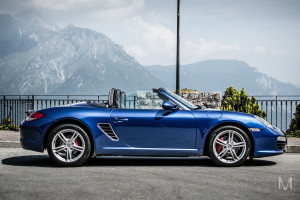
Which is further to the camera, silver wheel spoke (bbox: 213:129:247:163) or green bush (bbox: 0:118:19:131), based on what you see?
green bush (bbox: 0:118:19:131)

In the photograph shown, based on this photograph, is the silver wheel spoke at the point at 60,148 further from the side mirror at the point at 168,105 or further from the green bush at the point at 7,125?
the green bush at the point at 7,125

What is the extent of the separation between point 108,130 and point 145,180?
128 centimetres

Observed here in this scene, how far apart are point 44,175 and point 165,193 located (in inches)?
78.0

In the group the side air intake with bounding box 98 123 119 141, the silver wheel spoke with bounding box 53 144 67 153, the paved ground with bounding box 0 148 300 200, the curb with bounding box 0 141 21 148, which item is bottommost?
the curb with bounding box 0 141 21 148

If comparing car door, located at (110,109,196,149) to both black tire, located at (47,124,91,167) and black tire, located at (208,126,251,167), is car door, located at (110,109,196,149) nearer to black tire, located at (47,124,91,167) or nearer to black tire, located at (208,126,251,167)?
black tire, located at (208,126,251,167)

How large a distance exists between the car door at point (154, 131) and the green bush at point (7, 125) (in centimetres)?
916

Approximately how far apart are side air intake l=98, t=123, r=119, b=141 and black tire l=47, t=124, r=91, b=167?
0.27 meters

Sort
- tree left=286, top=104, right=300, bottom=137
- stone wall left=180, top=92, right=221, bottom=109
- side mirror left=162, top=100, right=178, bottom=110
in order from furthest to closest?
stone wall left=180, top=92, right=221, bottom=109, tree left=286, top=104, right=300, bottom=137, side mirror left=162, top=100, right=178, bottom=110

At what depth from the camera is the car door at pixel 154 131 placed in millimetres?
5906

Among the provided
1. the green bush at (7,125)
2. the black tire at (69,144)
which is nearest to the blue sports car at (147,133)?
the black tire at (69,144)

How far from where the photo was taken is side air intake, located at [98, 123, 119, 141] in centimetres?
593

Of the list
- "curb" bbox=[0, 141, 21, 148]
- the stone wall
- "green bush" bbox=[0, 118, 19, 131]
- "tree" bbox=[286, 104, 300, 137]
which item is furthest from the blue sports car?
"green bush" bbox=[0, 118, 19, 131]

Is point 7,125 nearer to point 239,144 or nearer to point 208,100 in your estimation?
point 208,100

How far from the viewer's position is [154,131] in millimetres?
5914
